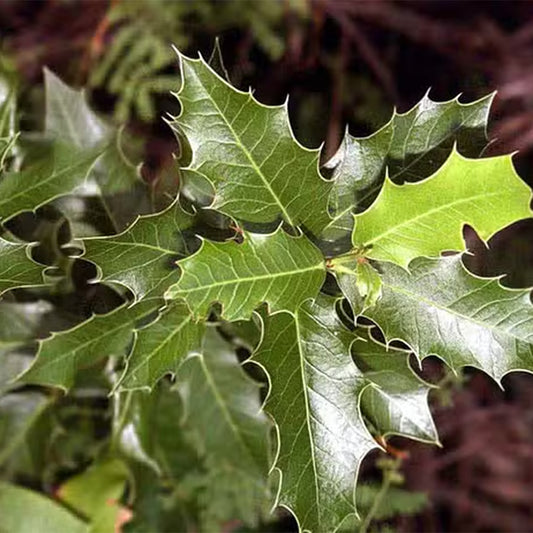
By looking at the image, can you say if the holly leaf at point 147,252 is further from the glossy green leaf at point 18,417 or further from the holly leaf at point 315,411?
the glossy green leaf at point 18,417

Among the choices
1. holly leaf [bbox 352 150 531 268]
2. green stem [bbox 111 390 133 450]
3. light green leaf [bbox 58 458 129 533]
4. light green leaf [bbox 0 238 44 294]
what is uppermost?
light green leaf [bbox 0 238 44 294]

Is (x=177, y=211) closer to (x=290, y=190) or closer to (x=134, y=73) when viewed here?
(x=290, y=190)

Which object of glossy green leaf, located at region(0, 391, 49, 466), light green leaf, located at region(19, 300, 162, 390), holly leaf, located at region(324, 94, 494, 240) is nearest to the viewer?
holly leaf, located at region(324, 94, 494, 240)

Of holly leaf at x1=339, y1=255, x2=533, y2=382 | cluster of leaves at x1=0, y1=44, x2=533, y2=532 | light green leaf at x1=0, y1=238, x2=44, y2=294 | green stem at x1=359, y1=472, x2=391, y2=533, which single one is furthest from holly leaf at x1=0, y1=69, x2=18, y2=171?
green stem at x1=359, y1=472, x2=391, y2=533

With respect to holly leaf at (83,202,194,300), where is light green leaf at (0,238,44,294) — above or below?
above

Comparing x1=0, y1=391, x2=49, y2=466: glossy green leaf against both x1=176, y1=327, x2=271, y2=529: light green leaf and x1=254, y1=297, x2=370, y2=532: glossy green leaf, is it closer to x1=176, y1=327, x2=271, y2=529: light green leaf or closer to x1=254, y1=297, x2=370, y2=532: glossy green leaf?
x1=176, y1=327, x2=271, y2=529: light green leaf

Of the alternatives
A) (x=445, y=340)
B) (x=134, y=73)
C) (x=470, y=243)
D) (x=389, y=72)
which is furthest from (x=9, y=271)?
(x=389, y=72)

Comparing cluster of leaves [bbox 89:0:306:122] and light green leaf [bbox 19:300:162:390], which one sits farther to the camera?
cluster of leaves [bbox 89:0:306:122]
